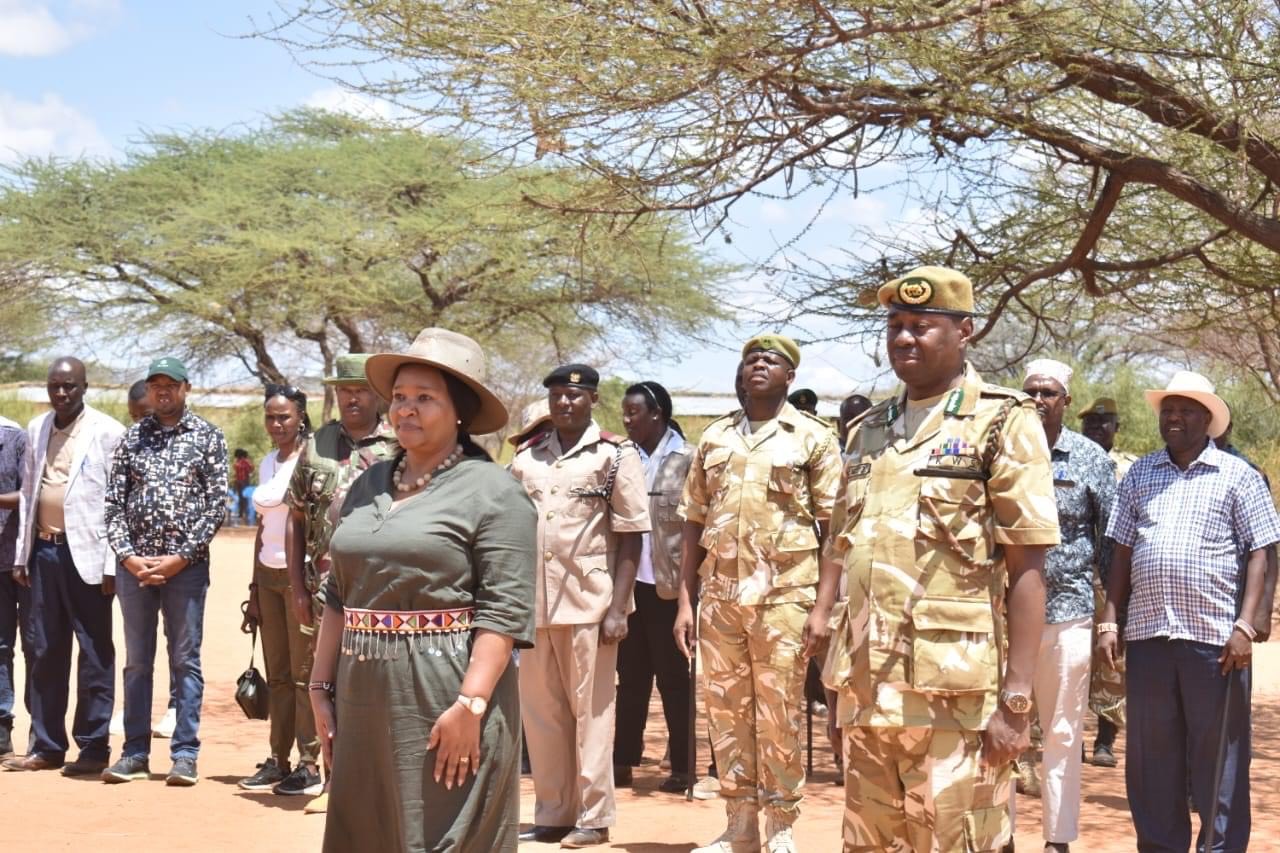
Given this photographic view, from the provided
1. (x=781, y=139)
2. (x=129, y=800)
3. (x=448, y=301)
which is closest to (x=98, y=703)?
(x=129, y=800)

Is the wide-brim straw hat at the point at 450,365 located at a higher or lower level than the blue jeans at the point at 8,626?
higher

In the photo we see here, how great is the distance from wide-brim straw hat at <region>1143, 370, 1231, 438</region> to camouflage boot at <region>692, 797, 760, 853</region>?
234 centimetres

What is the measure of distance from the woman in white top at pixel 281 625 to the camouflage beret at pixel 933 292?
4.09 metres

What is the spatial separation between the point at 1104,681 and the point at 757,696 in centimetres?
253

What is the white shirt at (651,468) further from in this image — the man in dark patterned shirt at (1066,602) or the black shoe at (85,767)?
the black shoe at (85,767)

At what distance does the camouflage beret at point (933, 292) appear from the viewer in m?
4.50

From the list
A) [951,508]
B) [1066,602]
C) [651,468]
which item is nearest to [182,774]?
[651,468]

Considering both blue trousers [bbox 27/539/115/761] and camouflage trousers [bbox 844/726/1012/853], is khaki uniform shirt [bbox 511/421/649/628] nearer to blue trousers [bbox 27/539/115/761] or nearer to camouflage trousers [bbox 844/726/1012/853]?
camouflage trousers [bbox 844/726/1012/853]

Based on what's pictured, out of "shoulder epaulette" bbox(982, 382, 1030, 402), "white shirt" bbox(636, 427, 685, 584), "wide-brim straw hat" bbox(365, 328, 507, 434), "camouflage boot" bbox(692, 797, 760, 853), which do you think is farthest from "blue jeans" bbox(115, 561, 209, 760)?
"shoulder epaulette" bbox(982, 382, 1030, 402)

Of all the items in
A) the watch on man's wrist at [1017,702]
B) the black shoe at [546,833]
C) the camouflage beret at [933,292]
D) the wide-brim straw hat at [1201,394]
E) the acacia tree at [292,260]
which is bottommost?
the black shoe at [546,833]

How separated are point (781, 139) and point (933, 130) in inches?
34.1

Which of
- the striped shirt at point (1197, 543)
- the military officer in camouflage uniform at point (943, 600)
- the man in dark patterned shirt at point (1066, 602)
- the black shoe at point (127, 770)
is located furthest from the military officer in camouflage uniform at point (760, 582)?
the black shoe at point (127, 770)

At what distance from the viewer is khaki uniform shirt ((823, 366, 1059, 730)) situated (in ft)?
14.5

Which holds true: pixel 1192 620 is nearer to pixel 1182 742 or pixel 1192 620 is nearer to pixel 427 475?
pixel 1182 742
